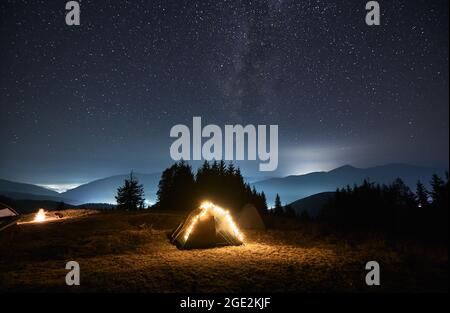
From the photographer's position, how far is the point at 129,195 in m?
49.6

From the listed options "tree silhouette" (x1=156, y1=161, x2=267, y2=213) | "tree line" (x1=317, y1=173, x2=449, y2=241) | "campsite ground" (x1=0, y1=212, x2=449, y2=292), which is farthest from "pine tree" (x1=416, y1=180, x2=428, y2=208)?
"campsite ground" (x1=0, y1=212, x2=449, y2=292)

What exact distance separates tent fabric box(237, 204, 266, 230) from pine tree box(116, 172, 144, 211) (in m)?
37.6

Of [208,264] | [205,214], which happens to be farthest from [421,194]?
[208,264]

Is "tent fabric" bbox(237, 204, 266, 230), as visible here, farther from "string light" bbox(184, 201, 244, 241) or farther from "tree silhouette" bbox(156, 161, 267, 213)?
"tree silhouette" bbox(156, 161, 267, 213)

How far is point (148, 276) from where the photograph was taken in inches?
281

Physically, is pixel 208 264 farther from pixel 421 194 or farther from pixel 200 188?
pixel 421 194

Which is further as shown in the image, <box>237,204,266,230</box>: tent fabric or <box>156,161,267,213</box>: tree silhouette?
<box>156,161,267,213</box>: tree silhouette

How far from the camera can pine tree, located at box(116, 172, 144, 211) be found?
1940 inches

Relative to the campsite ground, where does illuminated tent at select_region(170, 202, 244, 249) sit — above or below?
above

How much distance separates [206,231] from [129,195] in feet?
140
